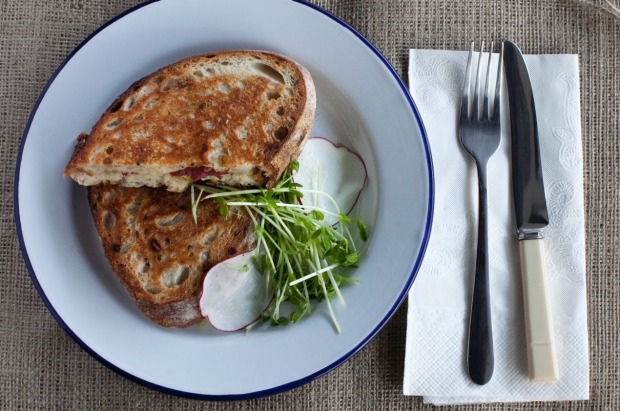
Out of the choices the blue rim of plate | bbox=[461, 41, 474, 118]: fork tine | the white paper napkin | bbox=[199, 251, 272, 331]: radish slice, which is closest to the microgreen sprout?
bbox=[199, 251, 272, 331]: radish slice

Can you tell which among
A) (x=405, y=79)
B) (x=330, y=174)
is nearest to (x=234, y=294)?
(x=330, y=174)

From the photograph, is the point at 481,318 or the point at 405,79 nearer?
the point at 481,318

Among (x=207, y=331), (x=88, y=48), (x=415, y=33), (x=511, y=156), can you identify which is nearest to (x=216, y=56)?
(x=88, y=48)

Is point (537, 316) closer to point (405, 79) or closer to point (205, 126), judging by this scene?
point (405, 79)

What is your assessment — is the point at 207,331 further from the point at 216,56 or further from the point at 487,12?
the point at 487,12

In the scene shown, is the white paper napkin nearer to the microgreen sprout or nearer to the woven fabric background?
the woven fabric background

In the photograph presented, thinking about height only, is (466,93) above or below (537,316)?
above

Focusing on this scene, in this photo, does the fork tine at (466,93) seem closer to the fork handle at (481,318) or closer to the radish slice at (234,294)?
the fork handle at (481,318)
